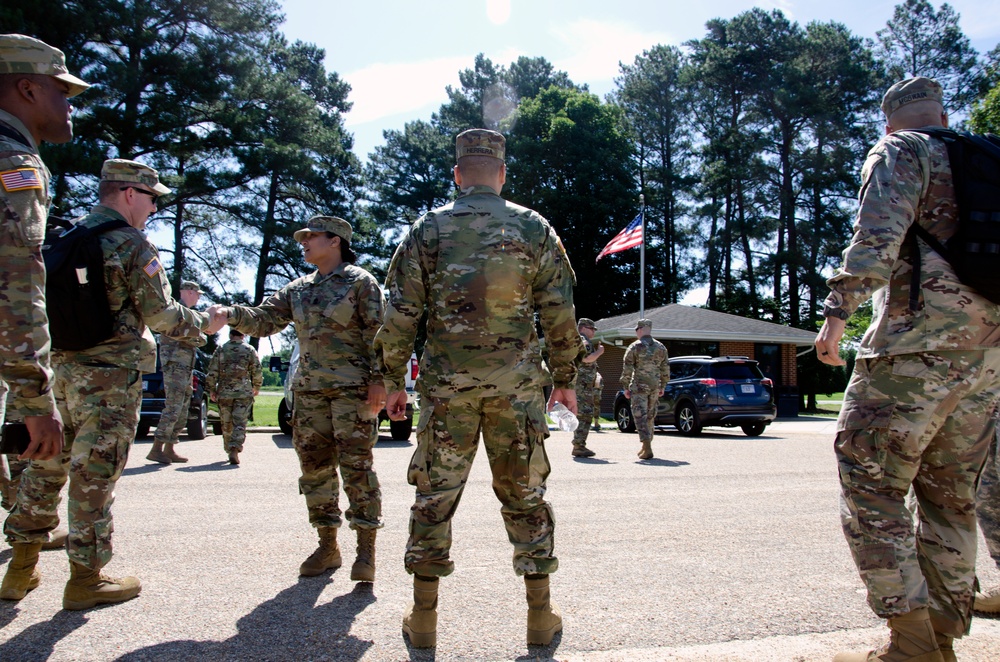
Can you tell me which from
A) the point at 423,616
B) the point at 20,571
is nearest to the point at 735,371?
the point at 423,616

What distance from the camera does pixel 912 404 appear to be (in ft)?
8.84

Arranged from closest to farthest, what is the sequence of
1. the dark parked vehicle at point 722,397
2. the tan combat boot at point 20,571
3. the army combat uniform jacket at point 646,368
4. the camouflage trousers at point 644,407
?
1. the tan combat boot at point 20,571
2. the camouflage trousers at point 644,407
3. the army combat uniform jacket at point 646,368
4. the dark parked vehicle at point 722,397

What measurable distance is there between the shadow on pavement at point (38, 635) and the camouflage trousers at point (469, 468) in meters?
1.50

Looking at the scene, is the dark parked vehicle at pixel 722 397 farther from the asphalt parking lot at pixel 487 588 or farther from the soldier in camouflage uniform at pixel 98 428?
the soldier in camouflage uniform at pixel 98 428

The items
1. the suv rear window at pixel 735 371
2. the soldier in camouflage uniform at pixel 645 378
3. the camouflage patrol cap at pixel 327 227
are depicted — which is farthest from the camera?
the suv rear window at pixel 735 371

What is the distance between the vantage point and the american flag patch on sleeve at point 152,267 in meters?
3.75

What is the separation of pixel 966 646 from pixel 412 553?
2.37m

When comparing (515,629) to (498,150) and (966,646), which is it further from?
(498,150)

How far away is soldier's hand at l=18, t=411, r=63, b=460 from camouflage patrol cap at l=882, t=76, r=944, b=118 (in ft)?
11.6

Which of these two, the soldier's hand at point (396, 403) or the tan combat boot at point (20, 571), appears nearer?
the soldier's hand at point (396, 403)

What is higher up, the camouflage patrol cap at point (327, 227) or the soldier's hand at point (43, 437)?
the camouflage patrol cap at point (327, 227)

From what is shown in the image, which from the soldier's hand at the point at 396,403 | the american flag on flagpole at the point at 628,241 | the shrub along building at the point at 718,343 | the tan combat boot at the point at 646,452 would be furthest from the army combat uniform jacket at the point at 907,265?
the shrub along building at the point at 718,343

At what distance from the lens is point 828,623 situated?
3.29m

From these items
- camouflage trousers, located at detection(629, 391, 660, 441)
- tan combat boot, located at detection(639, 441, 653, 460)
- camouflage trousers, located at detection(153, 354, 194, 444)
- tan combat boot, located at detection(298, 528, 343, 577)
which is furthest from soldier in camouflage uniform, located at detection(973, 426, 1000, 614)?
camouflage trousers, located at detection(153, 354, 194, 444)
